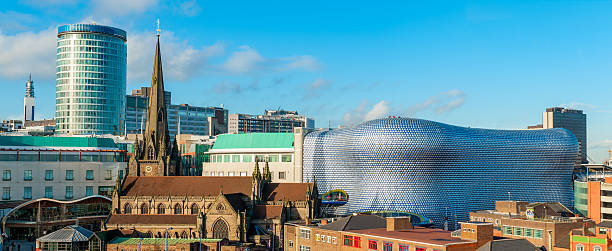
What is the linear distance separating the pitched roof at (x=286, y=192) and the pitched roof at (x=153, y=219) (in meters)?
14.6

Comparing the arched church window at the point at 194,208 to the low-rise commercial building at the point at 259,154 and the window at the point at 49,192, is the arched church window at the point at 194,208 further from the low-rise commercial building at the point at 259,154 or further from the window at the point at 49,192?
the low-rise commercial building at the point at 259,154

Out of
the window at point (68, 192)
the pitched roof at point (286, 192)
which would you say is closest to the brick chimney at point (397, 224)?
the pitched roof at point (286, 192)

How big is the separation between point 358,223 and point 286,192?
26873 mm

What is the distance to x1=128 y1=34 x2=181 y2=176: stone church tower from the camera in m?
122

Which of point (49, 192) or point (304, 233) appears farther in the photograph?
point (49, 192)

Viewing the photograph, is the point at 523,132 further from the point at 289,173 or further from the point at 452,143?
the point at 289,173

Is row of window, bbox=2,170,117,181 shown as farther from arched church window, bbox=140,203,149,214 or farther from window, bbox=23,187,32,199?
arched church window, bbox=140,203,149,214

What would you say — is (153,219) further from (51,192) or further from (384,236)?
(384,236)

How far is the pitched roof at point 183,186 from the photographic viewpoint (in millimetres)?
114188

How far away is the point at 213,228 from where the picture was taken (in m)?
106

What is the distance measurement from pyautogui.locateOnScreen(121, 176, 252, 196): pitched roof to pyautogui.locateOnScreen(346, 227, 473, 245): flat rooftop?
33.3 meters

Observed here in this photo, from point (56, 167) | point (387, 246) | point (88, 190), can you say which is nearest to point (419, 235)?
point (387, 246)

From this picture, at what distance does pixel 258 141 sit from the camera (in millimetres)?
175875

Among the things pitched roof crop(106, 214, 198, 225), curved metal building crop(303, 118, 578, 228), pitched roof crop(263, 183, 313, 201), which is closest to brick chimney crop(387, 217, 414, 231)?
pitched roof crop(263, 183, 313, 201)
